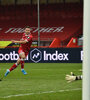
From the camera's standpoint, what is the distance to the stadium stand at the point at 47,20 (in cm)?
3966

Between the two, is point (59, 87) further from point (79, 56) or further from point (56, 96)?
point (79, 56)

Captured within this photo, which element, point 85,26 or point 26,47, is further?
point 26,47

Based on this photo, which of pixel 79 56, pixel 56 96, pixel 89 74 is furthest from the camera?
pixel 79 56

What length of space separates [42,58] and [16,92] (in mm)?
14230

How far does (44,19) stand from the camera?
138ft

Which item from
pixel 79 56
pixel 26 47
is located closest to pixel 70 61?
pixel 79 56

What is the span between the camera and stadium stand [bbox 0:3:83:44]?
3966cm

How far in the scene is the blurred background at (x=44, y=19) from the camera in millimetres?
39716

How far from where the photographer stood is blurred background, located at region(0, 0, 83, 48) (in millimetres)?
39716

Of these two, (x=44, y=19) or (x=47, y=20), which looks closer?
(x=47, y=20)

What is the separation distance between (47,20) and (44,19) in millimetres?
436

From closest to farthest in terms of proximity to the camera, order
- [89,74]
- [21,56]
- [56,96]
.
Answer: [89,74], [56,96], [21,56]

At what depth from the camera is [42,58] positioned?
75.3ft

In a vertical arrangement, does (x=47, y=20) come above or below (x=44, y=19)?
below
